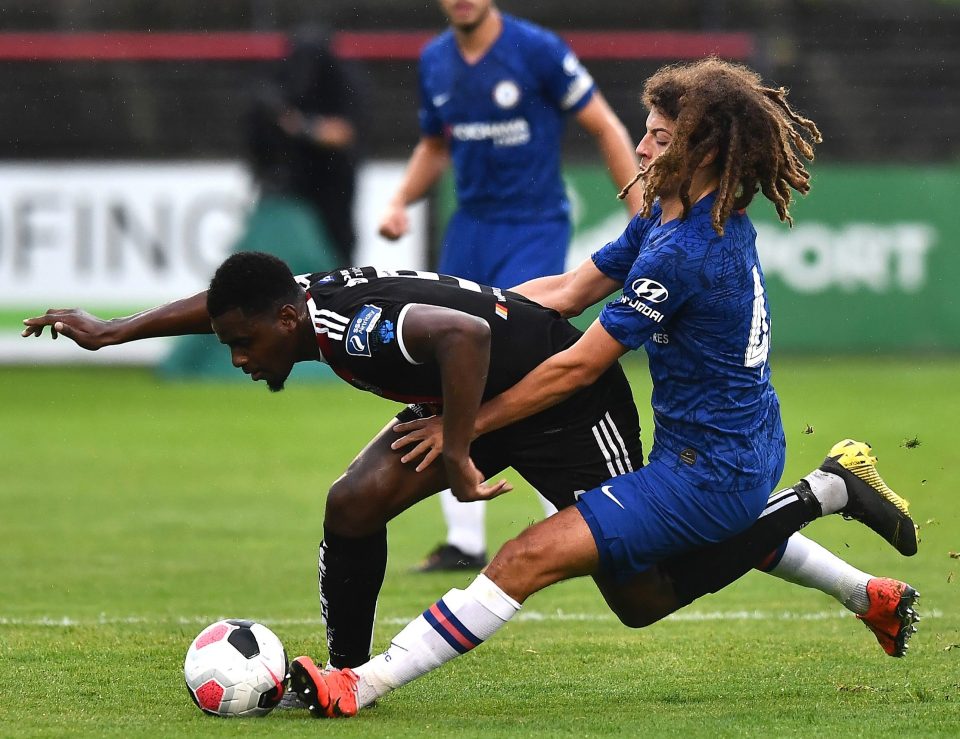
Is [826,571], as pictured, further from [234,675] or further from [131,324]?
[131,324]

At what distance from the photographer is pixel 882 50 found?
17.1 m

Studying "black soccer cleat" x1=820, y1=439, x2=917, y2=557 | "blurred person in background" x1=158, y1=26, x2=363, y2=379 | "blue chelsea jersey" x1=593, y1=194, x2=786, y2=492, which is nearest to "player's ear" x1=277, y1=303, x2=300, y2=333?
"blue chelsea jersey" x1=593, y1=194, x2=786, y2=492

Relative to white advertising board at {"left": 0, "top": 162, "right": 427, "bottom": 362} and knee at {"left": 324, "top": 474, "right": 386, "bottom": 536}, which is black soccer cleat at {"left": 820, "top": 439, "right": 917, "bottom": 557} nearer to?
knee at {"left": 324, "top": 474, "right": 386, "bottom": 536}

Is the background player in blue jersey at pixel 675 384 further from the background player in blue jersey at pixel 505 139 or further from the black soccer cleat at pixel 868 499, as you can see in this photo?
the background player in blue jersey at pixel 505 139

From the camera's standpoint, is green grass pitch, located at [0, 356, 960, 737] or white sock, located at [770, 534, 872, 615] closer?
green grass pitch, located at [0, 356, 960, 737]

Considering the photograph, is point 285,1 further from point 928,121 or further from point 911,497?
point 911,497

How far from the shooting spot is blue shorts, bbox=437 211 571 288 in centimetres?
796

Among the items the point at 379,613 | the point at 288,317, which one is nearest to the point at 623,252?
the point at 288,317

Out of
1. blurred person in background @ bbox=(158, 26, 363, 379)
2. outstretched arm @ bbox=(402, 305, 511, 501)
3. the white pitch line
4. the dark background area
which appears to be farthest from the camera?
the dark background area

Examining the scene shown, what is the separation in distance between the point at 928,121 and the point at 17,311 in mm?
9153

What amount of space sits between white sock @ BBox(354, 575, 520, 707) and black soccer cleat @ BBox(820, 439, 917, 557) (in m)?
1.43

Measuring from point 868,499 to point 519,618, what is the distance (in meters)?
1.79

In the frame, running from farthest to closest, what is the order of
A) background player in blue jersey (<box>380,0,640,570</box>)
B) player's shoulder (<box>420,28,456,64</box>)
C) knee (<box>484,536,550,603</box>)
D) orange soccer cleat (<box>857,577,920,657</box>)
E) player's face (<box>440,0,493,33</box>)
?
player's shoulder (<box>420,28,456,64</box>) → background player in blue jersey (<box>380,0,640,570</box>) → player's face (<box>440,0,493,33</box>) → orange soccer cleat (<box>857,577,920,657</box>) → knee (<box>484,536,550,603</box>)

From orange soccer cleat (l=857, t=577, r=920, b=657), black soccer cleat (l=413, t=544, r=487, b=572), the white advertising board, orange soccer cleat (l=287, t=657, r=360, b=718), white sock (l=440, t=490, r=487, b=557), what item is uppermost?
orange soccer cleat (l=857, t=577, r=920, b=657)
